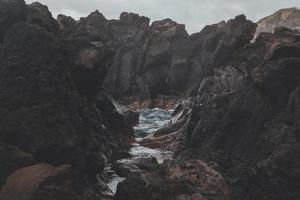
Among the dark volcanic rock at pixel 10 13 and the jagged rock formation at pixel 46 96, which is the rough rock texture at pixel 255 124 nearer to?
the jagged rock formation at pixel 46 96

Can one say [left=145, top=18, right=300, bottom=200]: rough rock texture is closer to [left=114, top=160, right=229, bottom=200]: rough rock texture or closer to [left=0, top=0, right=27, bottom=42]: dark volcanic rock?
[left=114, top=160, right=229, bottom=200]: rough rock texture

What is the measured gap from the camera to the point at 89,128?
32156 millimetres

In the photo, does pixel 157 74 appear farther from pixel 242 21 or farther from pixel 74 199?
pixel 74 199

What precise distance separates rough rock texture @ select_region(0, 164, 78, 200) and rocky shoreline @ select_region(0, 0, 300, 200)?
5 cm

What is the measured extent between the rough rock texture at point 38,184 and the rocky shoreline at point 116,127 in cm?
5

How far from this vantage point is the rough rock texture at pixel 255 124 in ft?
81.6

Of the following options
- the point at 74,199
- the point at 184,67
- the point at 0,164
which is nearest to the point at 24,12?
the point at 0,164

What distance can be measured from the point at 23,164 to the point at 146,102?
74.3 metres

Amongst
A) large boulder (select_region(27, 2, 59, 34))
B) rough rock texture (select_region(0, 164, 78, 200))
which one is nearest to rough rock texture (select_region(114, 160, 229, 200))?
rough rock texture (select_region(0, 164, 78, 200))

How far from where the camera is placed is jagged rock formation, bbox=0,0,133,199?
82.8ft

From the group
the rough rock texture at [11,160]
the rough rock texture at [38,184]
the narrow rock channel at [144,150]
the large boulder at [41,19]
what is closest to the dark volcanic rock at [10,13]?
the large boulder at [41,19]

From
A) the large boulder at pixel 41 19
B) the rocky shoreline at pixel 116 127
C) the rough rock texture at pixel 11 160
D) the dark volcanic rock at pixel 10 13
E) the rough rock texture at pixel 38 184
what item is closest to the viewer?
the rough rock texture at pixel 38 184

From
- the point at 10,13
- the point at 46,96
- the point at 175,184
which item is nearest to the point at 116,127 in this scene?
the point at 10,13

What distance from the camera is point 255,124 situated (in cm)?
3491
